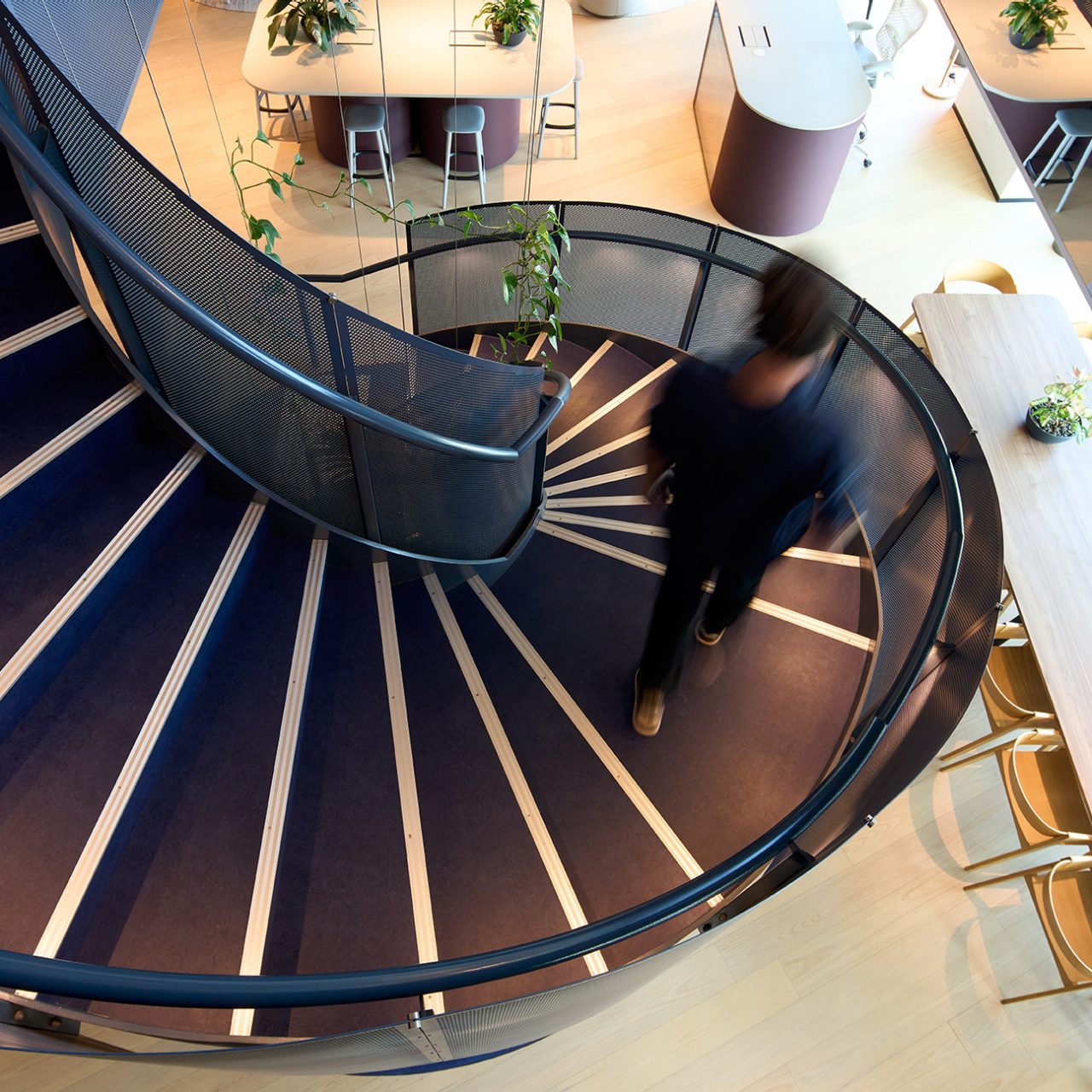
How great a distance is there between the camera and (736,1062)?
300cm

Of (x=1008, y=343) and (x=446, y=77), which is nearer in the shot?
(x=1008, y=343)

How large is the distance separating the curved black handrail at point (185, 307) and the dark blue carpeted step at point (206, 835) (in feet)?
3.06

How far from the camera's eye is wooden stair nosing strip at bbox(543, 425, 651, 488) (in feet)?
15.2

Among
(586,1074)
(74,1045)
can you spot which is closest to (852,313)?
(586,1074)

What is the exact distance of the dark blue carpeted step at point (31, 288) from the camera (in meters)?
2.65

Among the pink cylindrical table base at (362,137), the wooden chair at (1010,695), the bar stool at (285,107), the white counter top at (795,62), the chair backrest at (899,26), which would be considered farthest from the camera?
the bar stool at (285,107)

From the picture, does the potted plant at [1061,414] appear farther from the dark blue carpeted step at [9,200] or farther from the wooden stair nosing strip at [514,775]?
the dark blue carpeted step at [9,200]

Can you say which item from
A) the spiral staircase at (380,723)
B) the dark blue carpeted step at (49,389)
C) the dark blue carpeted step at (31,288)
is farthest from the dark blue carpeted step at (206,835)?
the dark blue carpeted step at (31,288)

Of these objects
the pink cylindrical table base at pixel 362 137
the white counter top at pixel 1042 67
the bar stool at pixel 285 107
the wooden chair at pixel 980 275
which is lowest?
the white counter top at pixel 1042 67

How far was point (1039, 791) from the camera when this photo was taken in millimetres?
3354

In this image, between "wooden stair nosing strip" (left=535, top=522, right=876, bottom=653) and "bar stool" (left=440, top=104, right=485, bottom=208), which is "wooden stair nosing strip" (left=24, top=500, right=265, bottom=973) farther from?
"bar stool" (left=440, top=104, right=485, bottom=208)

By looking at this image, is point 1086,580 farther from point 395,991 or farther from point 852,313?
point 395,991

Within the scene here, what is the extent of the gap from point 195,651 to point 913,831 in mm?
2908

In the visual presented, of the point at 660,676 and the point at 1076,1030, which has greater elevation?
the point at 660,676
